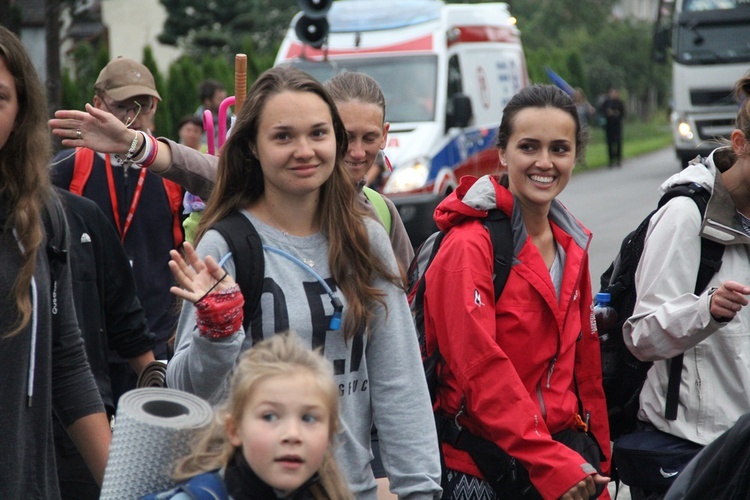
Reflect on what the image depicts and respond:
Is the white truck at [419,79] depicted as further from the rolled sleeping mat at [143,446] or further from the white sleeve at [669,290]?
the rolled sleeping mat at [143,446]

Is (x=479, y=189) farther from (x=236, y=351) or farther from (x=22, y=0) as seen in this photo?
(x=22, y=0)

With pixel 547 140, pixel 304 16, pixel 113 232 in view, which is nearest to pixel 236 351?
pixel 547 140

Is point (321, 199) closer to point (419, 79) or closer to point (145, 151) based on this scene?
point (145, 151)

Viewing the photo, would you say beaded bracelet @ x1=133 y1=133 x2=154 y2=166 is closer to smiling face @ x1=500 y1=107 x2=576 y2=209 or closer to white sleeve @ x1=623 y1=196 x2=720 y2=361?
smiling face @ x1=500 y1=107 x2=576 y2=209

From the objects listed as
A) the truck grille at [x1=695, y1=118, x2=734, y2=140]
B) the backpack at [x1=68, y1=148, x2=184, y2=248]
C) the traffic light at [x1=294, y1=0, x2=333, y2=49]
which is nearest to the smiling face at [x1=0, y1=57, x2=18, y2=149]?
the backpack at [x1=68, y1=148, x2=184, y2=248]

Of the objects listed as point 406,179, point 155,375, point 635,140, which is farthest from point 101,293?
point 635,140

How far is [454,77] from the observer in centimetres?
1402

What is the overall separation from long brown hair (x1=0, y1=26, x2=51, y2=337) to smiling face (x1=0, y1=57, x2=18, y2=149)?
15 mm

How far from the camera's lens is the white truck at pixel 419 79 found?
41.5 feet

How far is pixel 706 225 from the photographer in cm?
368

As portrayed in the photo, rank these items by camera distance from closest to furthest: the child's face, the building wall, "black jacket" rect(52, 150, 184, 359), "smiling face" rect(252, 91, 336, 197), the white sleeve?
the child's face < "smiling face" rect(252, 91, 336, 197) < the white sleeve < "black jacket" rect(52, 150, 184, 359) < the building wall

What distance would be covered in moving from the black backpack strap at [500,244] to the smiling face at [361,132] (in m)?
0.86

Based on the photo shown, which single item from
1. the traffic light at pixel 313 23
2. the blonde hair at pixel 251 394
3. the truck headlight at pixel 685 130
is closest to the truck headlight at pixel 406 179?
the traffic light at pixel 313 23

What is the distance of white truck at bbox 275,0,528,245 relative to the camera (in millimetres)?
12664
